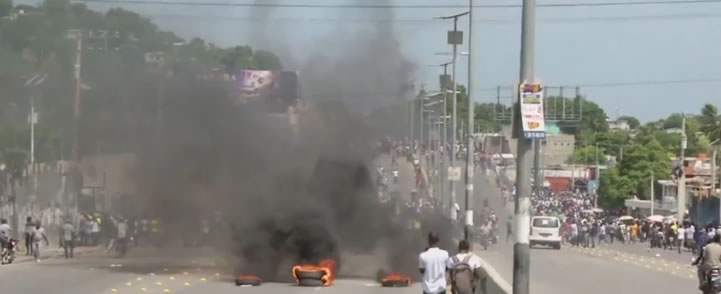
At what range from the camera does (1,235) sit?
126 feet

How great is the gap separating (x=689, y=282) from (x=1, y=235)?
65.3 ft

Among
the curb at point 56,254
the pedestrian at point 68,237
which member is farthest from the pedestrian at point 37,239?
the pedestrian at point 68,237

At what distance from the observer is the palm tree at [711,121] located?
104m

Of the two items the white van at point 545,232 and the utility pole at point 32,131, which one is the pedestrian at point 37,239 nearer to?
the utility pole at point 32,131

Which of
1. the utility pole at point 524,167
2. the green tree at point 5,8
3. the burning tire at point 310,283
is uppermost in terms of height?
the green tree at point 5,8

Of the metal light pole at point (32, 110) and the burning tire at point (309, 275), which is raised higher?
the metal light pole at point (32, 110)

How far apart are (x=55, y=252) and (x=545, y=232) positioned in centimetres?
2544

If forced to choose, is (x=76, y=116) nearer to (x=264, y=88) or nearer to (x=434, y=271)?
(x=264, y=88)

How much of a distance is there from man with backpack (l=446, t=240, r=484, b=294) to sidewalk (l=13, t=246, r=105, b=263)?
25771mm

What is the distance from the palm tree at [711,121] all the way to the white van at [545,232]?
141ft

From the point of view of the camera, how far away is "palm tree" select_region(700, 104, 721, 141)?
104 metres

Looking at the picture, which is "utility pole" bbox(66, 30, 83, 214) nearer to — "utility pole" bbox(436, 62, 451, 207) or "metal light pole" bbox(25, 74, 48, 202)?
"metal light pole" bbox(25, 74, 48, 202)

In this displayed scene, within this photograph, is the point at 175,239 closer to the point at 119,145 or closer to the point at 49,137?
the point at 119,145

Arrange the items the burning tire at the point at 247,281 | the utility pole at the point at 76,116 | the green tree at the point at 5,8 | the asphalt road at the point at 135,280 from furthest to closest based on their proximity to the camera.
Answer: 1. the green tree at the point at 5,8
2. the utility pole at the point at 76,116
3. the burning tire at the point at 247,281
4. the asphalt road at the point at 135,280
